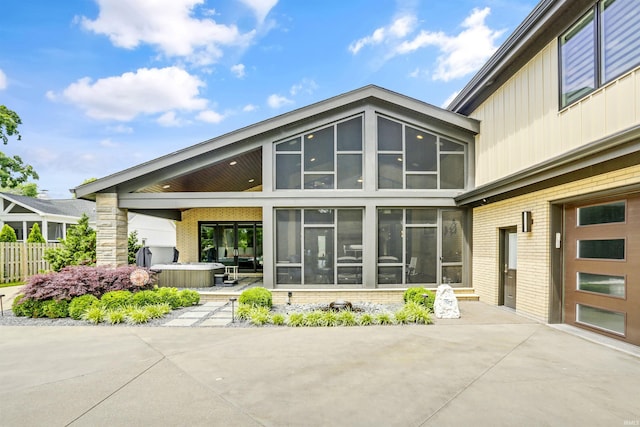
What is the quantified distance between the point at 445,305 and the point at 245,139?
22.5ft

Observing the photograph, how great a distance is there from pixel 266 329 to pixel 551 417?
16.3ft

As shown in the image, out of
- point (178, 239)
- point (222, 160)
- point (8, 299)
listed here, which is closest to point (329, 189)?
point (222, 160)

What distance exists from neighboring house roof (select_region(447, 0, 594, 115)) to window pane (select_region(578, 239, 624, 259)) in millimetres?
4093

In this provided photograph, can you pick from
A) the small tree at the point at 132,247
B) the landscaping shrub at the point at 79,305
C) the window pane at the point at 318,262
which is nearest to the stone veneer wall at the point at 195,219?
the small tree at the point at 132,247

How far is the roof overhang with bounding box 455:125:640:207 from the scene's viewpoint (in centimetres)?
494

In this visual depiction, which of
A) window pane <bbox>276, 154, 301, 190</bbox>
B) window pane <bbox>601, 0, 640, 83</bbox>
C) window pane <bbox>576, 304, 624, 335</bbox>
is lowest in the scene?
window pane <bbox>576, 304, 624, 335</bbox>

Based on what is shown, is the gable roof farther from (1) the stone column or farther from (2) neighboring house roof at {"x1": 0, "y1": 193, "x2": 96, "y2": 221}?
(2) neighboring house roof at {"x1": 0, "y1": 193, "x2": 96, "y2": 221}

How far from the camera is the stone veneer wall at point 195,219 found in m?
15.1

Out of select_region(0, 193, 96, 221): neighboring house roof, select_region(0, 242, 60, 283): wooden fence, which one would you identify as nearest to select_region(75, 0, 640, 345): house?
select_region(0, 242, 60, 283): wooden fence

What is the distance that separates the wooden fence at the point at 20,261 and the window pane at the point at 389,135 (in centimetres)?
1450

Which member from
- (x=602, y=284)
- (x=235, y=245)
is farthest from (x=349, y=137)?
(x=235, y=245)

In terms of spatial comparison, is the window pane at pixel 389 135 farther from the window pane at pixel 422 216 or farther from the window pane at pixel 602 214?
the window pane at pixel 602 214

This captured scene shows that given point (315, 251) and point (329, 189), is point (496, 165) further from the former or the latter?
point (315, 251)

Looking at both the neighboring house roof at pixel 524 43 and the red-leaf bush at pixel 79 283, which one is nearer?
the neighboring house roof at pixel 524 43
